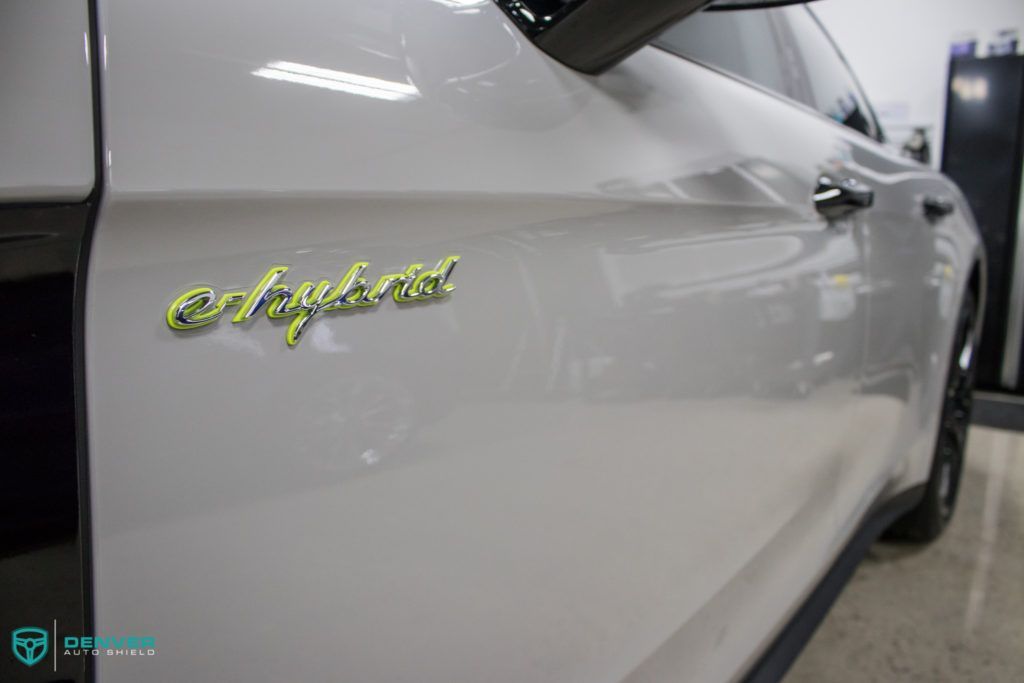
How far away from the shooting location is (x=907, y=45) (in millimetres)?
5039

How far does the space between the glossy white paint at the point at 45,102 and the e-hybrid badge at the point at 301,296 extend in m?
0.08

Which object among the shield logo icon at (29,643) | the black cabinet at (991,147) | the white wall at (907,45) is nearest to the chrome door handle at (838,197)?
the shield logo icon at (29,643)

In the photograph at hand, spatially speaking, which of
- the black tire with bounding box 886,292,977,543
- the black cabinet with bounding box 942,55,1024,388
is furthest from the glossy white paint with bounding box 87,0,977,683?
the black cabinet with bounding box 942,55,1024,388

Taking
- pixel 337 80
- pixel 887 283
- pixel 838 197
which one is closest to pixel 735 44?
pixel 838 197

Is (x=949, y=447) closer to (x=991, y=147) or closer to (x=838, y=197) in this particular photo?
(x=838, y=197)

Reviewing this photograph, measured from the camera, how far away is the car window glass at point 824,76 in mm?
1547

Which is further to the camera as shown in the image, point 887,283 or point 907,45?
point 907,45

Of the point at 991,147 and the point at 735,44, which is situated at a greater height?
the point at 735,44

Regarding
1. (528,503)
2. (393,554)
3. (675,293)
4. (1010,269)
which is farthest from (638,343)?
(1010,269)

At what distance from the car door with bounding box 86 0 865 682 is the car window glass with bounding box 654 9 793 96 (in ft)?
0.63

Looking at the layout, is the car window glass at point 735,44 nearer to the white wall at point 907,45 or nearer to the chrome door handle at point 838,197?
the chrome door handle at point 838,197

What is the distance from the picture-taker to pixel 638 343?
70 cm

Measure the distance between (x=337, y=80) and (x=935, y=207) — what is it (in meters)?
1.61

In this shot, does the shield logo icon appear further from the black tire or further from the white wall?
the white wall
